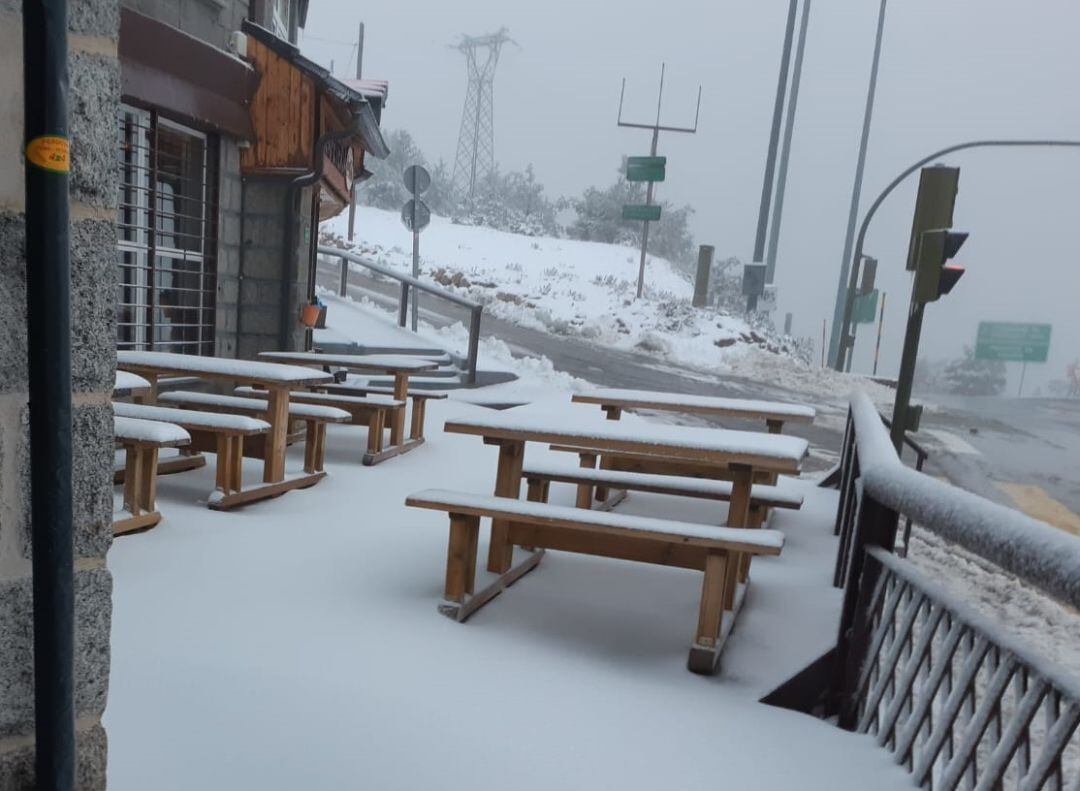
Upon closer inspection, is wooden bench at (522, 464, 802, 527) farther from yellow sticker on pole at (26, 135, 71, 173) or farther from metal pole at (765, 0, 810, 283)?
metal pole at (765, 0, 810, 283)

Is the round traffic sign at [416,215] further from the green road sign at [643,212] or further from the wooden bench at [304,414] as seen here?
the wooden bench at [304,414]

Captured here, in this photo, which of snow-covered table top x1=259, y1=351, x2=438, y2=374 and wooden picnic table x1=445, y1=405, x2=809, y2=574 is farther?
snow-covered table top x1=259, y1=351, x2=438, y2=374

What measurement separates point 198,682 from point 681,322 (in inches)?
776

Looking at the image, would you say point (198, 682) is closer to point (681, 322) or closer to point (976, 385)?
point (681, 322)

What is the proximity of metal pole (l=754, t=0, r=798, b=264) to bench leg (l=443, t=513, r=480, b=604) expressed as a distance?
21148 mm

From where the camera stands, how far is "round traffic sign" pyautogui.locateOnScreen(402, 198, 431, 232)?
12.8 m

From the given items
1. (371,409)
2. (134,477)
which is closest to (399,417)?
(371,409)

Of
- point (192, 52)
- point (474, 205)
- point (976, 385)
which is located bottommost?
point (976, 385)

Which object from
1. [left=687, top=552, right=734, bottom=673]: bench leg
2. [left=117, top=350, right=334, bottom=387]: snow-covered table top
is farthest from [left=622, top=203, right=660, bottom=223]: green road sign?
[left=687, top=552, right=734, bottom=673]: bench leg

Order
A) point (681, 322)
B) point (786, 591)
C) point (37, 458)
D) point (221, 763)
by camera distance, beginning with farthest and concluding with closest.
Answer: point (681, 322) < point (786, 591) < point (221, 763) < point (37, 458)

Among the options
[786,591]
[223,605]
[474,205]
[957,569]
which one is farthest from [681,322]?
[474,205]

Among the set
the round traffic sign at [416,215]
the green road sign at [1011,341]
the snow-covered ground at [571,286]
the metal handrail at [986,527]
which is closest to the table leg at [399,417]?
the metal handrail at [986,527]

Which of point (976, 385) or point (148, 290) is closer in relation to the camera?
point (148, 290)

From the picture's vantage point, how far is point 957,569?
19.3ft
